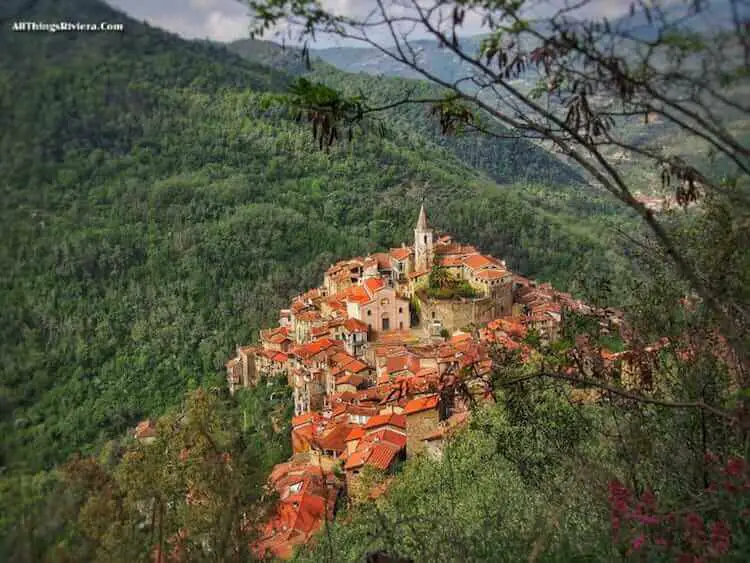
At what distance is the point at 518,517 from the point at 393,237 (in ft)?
113

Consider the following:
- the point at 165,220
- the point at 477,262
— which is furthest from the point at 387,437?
the point at 165,220

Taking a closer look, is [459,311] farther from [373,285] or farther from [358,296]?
[358,296]

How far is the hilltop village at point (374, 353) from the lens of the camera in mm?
11797

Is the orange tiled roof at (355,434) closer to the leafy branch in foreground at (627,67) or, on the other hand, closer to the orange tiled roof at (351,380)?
the orange tiled roof at (351,380)

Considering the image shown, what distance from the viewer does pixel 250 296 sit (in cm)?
3525

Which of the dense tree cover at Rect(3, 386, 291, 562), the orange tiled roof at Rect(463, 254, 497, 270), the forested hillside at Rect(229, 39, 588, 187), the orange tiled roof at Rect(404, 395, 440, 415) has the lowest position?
the orange tiled roof at Rect(404, 395, 440, 415)

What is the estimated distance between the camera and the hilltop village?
11797 mm

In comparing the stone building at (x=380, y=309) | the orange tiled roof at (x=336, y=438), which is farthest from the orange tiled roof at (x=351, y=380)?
the orange tiled roof at (x=336, y=438)

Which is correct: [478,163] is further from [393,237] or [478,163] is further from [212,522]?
[212,522]

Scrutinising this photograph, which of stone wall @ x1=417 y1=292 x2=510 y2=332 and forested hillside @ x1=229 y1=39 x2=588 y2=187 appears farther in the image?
forested hillside @ x1=229 y1=39 x2=588 y2=187

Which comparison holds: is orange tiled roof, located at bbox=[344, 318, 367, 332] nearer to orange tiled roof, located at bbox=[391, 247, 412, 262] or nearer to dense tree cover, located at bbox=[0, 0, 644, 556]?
orange tiled roof, located at bbox=[391, 247, 412, 262]

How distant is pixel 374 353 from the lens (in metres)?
20.6

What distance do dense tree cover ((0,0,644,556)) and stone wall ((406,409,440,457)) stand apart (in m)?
4.50

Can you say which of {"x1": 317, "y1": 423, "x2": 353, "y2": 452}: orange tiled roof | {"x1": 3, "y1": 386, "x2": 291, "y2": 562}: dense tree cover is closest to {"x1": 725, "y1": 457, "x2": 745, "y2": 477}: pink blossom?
{"x1": 3, "y1": 386, "x2": 291, "y2": 562}: dense tree cover
